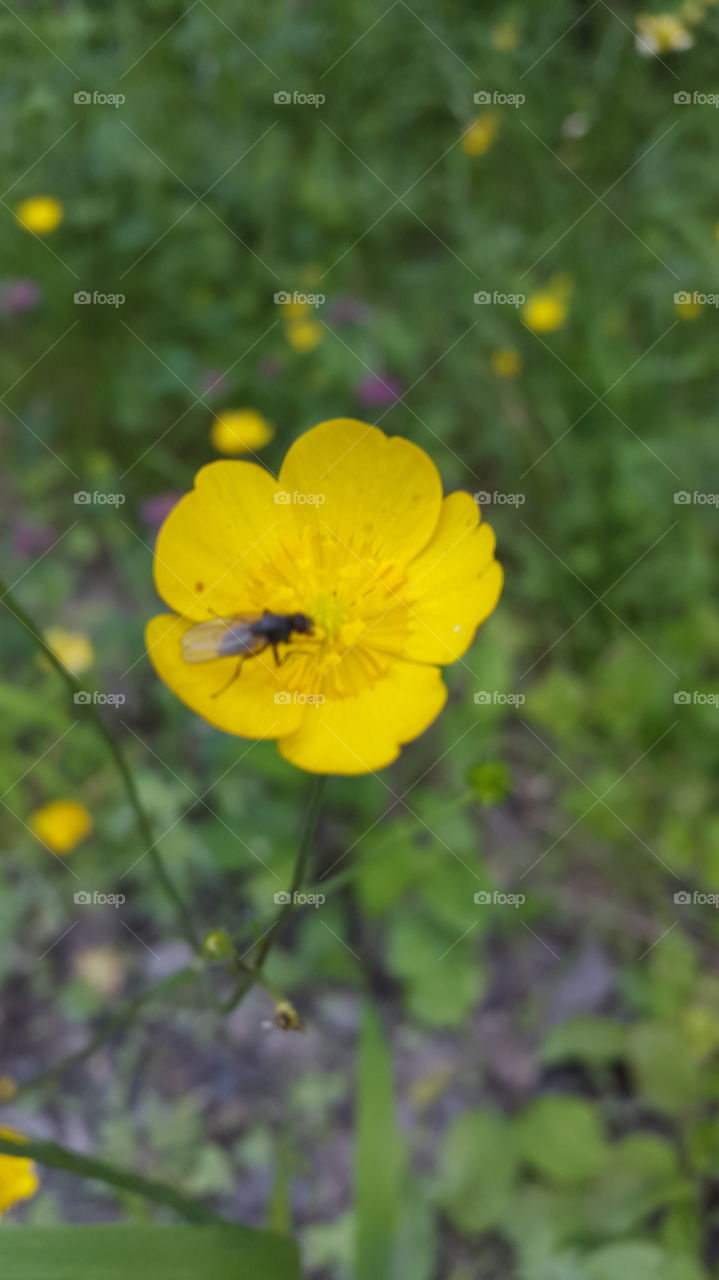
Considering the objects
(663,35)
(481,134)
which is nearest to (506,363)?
(481,134)

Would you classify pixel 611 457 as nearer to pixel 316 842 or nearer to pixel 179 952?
pixel 316 842

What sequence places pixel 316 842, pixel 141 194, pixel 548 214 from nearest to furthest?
pixel 316 842, pixel 141 194, pixel 548 214

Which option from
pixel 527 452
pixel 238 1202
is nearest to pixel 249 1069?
pixel 238 1202

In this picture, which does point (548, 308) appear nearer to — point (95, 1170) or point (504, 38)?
point (504, 38)

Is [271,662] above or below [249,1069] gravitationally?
above

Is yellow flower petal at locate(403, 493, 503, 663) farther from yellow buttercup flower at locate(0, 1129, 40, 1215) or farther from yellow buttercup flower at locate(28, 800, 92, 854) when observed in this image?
yellow buttercup flower at locate(28, 800, 92, 854)

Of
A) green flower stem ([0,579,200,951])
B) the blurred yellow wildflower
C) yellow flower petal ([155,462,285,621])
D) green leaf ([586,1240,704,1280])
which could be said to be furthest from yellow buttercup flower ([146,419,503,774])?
the blurred yellow wildflower
